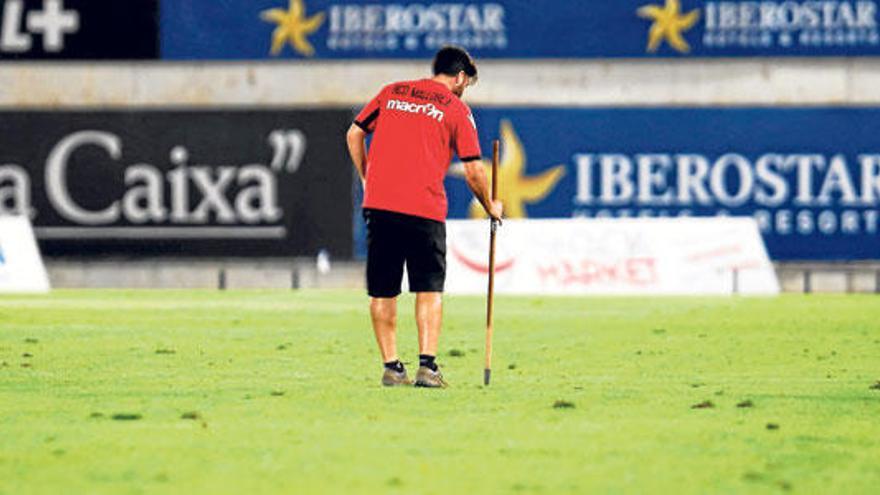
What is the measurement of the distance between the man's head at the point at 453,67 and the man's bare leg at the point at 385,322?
1352mm

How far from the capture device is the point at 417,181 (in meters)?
12.2

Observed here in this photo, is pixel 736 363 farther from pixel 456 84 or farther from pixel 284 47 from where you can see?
pixel 284 47

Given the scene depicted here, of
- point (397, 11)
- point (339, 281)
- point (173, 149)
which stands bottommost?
point (339, 281)

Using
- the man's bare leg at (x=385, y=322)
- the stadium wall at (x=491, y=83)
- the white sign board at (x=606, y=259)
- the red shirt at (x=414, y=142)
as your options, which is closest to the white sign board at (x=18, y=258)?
the white sign board at (x=606, y=259)

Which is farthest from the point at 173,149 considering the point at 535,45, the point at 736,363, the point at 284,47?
the point at 736,363

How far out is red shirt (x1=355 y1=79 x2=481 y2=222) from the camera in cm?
1216

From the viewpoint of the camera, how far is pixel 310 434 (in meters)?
9.49

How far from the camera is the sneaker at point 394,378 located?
12.4 metres

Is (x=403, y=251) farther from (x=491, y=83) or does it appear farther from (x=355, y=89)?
(x=355, y=89)

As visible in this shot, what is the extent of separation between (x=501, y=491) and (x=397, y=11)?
32.7m

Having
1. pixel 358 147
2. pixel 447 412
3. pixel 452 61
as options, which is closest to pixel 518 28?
pixel 358 147

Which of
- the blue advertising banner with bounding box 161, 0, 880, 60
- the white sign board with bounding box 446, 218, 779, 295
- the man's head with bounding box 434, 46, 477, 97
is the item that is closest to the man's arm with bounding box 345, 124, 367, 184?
the man's head with bounding box 434, 46, 477, 97

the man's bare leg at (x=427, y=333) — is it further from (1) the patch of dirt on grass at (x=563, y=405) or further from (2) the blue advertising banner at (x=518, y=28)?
(2) the blue advertising banner at (x=518, y=28)

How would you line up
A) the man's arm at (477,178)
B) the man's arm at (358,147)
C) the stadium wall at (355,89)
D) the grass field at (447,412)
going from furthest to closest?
1. the stadium wall at (355,89)
2. the man's arm at (358,147)
3. the man's arm at (477,178)
4. the grass field at (447,412)
